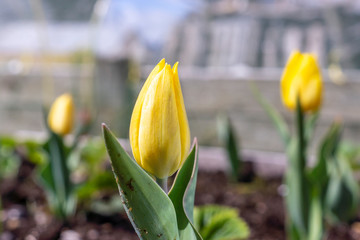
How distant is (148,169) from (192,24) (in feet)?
5.91

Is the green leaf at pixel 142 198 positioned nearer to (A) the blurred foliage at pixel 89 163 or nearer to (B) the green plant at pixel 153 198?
(B) the green plant at pixel 153 198

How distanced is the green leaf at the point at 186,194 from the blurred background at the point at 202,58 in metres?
1.25

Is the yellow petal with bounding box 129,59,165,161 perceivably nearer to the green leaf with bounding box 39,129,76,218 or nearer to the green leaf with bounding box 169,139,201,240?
the green leaf with bounding box 169,139,201,240

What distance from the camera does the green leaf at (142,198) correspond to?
358 mm

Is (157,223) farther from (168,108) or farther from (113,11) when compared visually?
(113,11)

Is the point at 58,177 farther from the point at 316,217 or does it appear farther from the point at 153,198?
the point at 153,198

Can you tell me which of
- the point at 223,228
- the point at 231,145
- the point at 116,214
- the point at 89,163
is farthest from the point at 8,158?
the point at 223,228

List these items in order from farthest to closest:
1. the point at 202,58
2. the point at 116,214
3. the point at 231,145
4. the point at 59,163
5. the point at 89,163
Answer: the point at 202,58
the point at 89,163
the point at 231,145
the point at 116,214
the point at 59,163

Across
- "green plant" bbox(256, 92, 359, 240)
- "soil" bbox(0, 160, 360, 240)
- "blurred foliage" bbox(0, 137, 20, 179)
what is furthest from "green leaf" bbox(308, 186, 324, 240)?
"blurred foliage" bbox(0, 137, 20, 179)

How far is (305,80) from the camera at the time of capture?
0.72m

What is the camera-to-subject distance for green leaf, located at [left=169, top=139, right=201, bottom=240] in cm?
40

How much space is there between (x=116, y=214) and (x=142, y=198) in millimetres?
820

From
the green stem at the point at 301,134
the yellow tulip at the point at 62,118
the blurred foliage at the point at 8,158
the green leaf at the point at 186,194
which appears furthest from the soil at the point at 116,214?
the green leaf at the point at 186,194

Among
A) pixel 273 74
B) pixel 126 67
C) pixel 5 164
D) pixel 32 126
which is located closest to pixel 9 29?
pixel 32 126
